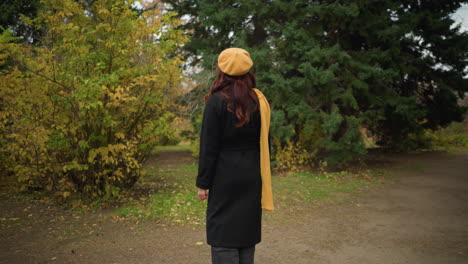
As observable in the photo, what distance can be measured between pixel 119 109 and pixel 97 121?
411mm

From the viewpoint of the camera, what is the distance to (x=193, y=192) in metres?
7.62

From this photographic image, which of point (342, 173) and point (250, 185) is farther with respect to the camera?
point (342, 173)

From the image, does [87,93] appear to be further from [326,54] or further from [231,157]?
[326,54]

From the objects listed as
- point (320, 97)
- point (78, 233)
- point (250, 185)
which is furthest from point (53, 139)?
point (320, 97)

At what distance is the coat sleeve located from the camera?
2566 mm

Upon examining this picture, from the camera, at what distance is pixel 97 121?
569cm

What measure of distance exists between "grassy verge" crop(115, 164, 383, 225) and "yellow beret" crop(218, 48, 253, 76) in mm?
3490

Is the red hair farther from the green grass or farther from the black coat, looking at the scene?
the green grass

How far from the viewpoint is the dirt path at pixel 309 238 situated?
4.24m

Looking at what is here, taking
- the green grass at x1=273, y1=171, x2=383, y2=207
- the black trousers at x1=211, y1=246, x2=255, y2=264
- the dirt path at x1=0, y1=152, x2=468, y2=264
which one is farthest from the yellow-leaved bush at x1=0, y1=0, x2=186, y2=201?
the black trousers at x1=211, y1=246, x2=255, y2=264

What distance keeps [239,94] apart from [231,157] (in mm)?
444

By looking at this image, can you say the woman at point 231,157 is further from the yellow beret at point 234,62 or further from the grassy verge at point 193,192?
the grassy verge at point 193,192

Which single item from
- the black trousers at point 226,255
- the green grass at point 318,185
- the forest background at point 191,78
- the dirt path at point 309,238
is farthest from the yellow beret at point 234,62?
the green grass at point 318,185

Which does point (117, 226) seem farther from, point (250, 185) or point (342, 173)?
point (342, 173)
